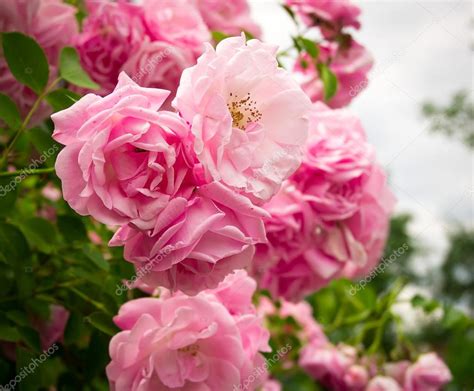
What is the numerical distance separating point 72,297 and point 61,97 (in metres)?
0.13

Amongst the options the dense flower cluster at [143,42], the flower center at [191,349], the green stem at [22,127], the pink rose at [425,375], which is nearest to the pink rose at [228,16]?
the dense flower cluster at [143,42]

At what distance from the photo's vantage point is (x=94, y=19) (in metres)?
0.47

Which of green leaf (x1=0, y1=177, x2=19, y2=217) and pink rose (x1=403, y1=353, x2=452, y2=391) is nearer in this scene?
green leaf (x1=0, y1=177, x2=19, y2=217)

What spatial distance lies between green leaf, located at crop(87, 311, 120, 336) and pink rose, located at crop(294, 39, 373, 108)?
28 centimetres

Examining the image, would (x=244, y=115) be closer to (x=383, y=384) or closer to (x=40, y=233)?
(x=40, y=233)

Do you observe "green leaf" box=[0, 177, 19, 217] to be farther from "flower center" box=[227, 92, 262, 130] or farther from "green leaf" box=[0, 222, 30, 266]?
"flower center" box=[227, 92, 262, 130]

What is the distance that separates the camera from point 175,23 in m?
0.46

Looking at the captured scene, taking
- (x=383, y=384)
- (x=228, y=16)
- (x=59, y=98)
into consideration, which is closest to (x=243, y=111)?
(x=59, y=98)

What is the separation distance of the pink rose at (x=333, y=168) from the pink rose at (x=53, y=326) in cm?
19

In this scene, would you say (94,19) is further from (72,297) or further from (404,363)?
(404,363)

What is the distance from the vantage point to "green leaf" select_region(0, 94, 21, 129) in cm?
36

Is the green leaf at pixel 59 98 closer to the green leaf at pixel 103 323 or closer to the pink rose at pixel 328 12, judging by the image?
the green leaf at pixel 103 323

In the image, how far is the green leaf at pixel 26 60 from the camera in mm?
376

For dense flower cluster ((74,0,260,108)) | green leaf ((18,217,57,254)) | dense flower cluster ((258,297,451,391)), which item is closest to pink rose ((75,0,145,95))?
dense flower cluster ((74,0,260,108))
